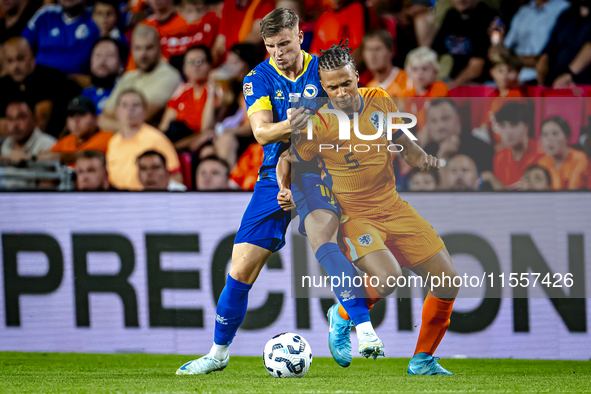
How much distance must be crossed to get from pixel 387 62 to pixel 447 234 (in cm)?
188

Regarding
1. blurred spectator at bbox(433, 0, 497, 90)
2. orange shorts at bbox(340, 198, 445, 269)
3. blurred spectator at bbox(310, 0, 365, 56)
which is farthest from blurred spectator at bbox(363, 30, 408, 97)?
orange shorts at bbox(340, 198, 445, 269)

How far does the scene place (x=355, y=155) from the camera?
4164 mm

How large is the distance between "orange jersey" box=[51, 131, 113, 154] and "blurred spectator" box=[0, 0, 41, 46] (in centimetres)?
152

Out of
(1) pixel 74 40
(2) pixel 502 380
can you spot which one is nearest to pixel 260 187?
(2) pixel 502 380

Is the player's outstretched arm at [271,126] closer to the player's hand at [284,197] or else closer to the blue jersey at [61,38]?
the player's hand at [284,197]

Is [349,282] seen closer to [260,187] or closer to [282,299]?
[260,187]

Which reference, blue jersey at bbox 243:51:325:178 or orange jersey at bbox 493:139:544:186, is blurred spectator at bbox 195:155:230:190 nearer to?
blue jersey at bbox 243:51:325:178

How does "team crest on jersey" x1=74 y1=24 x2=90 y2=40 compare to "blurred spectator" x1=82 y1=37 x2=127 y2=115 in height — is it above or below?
above

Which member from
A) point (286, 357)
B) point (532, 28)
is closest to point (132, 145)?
point (286, 357)

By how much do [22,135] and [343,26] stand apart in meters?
3.32

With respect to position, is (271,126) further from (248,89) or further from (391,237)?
Answer: (391,237)

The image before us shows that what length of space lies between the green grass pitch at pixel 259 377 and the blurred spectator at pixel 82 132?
1976 millimetres

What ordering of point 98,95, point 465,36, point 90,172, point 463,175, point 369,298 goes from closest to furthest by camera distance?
point 369,298
point 463,175
point 90,172
point 465,36
point 98,95

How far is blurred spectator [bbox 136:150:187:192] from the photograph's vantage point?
222 inches
